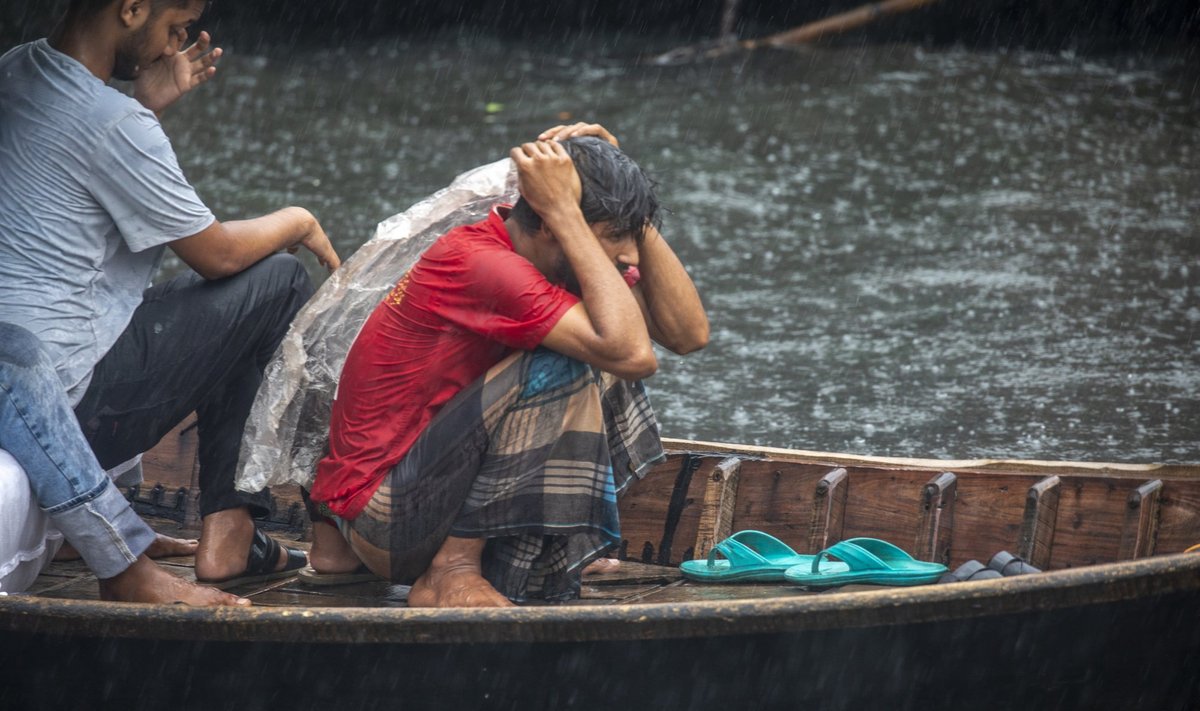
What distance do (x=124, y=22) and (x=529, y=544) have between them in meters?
1.36

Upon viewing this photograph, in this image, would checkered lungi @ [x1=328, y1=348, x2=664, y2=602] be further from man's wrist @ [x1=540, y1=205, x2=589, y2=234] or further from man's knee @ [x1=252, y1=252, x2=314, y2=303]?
man's knee @ [x1=252, y1=252, x2=314, y2=303]

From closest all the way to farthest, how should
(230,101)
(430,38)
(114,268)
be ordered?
(114,268) → (230,101) → (430,38)

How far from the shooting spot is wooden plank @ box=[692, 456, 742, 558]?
3.46 meters

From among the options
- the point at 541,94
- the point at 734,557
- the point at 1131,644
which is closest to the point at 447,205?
the point at 734,557

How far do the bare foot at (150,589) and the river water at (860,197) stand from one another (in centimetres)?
353

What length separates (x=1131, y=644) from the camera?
8.25ft

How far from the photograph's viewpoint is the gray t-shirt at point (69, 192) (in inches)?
115

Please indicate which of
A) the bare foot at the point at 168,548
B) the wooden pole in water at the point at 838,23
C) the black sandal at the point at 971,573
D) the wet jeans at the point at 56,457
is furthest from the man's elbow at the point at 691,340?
the wooden pole in water at the point at 838,23

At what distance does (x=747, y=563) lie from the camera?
3230 millimetres

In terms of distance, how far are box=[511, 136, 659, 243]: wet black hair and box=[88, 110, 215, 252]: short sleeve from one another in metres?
0.70

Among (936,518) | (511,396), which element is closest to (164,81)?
(511,396)

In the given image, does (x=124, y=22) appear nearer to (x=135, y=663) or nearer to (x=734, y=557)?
(x=135, y=663)

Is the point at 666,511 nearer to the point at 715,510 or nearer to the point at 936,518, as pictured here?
the point at 715,510

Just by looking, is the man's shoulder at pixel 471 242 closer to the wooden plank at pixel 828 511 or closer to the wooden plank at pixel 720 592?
the wooden plank at pixel 720 592
